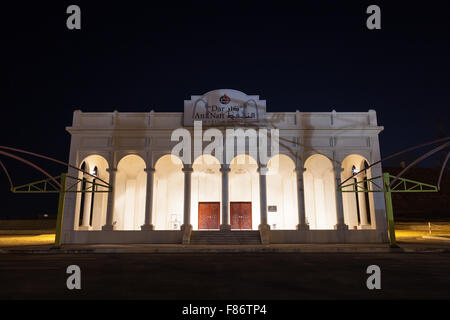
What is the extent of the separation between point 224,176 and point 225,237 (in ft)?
15.5

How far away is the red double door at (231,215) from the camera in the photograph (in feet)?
87.4

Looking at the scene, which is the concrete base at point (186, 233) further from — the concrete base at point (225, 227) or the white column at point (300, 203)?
the white column at point (300, 203)

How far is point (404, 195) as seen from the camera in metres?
61.9

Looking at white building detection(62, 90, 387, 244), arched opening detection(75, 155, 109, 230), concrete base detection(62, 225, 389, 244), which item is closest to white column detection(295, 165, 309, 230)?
white building detection(62, 90, 387, 244)

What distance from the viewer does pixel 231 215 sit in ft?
88.5

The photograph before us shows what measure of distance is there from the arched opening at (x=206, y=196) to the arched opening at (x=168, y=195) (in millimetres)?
1279

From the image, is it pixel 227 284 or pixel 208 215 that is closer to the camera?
pixel 227 284

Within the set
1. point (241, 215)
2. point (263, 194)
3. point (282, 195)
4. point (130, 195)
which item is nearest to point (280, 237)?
point (263, 194)

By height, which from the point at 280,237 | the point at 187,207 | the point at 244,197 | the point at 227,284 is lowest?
the point at 227,284

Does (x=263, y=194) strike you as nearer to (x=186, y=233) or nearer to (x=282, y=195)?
(x=282, y=195)

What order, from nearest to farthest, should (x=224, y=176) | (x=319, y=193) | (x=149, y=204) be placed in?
(x=149, y=204) < (x=224, y=176) < (x=319, y=193)

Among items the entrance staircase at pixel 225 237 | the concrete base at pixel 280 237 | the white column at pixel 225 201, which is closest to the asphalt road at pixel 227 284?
the entrance staircase at pixel 225 237

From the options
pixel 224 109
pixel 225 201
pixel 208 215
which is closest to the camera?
pixel 225 201
